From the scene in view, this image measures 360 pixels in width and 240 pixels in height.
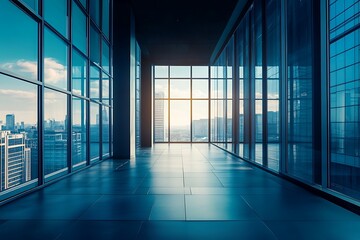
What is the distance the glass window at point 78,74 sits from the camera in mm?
8492

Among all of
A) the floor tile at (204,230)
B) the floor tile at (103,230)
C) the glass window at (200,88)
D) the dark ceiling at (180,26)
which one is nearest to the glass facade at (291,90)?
the dark ceiling at (180,26)

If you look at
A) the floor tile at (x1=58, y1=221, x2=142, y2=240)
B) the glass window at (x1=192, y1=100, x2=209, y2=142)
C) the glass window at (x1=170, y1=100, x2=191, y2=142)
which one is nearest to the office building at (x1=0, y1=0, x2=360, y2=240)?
the floor tile at (x1=58, y1=221, x2=142, y2=240)

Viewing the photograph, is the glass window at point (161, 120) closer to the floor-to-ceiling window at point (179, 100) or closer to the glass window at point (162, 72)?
the floor-to-ceiling window at point (179, 100)

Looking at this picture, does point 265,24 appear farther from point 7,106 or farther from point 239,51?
point 7,106

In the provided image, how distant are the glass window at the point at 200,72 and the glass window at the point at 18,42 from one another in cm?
1751

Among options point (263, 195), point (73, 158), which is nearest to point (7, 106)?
point (73, 158)

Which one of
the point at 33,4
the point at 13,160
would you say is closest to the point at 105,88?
the point at 33,4

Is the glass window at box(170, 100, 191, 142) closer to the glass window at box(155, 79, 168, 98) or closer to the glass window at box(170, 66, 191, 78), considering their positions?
the glass window at box(155, 79, 168, 98)

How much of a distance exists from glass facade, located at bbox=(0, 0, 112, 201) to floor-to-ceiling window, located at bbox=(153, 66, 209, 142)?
39.2ft

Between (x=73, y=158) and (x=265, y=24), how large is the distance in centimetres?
761

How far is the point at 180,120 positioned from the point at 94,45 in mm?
13249

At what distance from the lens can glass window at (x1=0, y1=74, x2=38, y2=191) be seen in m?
5.00

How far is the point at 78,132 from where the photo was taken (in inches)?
348

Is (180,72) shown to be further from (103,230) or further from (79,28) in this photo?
(103,230)
